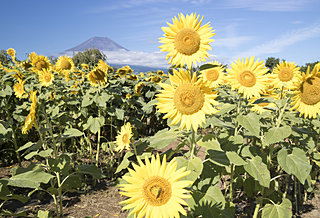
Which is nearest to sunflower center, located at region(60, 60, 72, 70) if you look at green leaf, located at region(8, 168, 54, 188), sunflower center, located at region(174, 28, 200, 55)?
green leaf, located at region(8, 168, 54, 188)

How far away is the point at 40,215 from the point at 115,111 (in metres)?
2.77

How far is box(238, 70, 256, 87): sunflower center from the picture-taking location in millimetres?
2404

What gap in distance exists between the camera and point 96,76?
4.36m

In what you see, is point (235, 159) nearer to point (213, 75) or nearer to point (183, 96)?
point (183, 96)

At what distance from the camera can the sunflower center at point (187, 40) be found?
202cm

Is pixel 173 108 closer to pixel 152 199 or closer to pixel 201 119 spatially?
pixel 201 119

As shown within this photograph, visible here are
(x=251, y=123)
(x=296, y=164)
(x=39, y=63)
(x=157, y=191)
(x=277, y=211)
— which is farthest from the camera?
(x=39, y=63)


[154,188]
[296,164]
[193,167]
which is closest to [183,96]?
[193,167]

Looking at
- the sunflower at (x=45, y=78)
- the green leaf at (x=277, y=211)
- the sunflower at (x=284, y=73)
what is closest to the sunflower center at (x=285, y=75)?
the sunflower at (x=284, y=73)

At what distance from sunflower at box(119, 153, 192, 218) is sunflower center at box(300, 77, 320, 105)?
1592 millimetres

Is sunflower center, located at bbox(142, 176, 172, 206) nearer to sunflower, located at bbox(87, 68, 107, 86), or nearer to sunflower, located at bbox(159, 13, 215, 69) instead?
sunflower, located at bbox(159, 13, 215, 69)

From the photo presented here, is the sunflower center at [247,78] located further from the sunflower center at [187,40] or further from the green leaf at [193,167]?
the green leaf at [193,167]

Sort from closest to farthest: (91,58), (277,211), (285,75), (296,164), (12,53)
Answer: (296,164), (277,211), (285,75), (12,53), (91,58)

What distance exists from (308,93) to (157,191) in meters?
1.79
